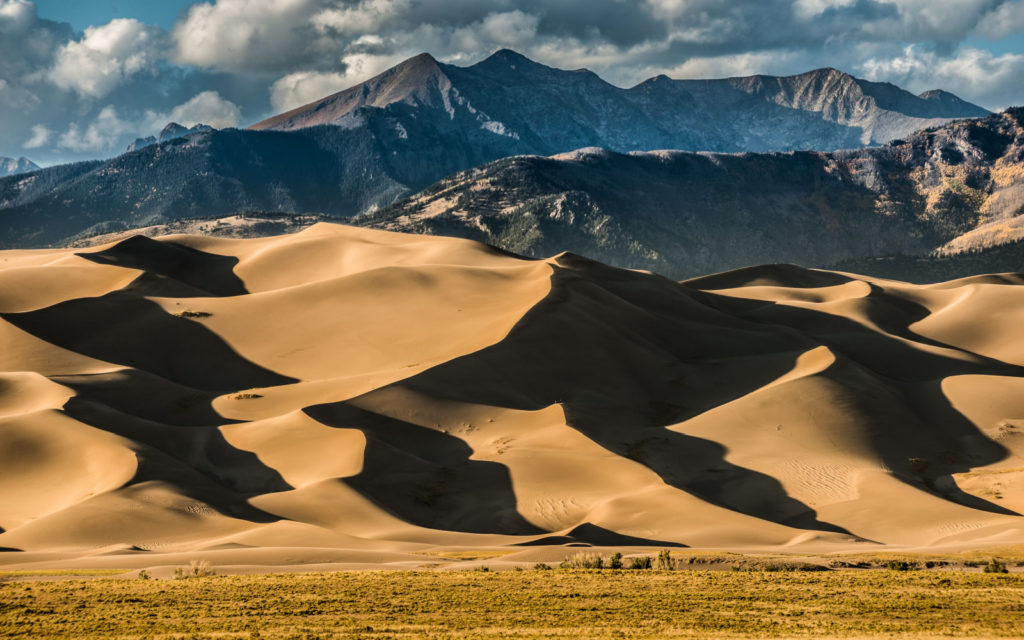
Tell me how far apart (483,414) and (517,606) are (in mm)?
32497

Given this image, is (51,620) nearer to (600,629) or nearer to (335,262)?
(600,629)

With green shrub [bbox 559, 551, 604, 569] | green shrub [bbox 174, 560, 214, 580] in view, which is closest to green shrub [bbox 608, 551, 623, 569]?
green shrub [bbox 559, 551, 604, 569]

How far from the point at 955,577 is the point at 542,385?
3441 cm

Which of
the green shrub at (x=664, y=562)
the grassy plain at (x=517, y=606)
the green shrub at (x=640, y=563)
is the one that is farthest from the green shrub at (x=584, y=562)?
the grassy plain at (x=517, y=606)

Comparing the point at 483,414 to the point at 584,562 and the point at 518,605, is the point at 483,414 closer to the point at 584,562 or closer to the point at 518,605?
the point at 584,562

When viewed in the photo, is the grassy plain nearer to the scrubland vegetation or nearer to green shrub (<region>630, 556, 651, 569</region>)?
the scrubland vegetation

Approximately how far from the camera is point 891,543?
140 feet

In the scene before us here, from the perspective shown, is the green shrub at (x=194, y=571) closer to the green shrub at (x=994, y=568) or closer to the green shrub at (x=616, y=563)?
the green shrub at (x=616, y=563)

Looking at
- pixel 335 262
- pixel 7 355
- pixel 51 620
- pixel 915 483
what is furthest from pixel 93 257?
pixel 51 620

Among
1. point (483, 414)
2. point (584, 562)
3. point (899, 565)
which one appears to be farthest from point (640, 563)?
point (483, 414)

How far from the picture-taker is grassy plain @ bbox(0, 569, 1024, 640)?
22.5m

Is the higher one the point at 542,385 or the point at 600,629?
the point at 542,385

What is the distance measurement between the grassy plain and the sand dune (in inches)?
281

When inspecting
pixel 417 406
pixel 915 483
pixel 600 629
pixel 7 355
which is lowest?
pixel 600 629
